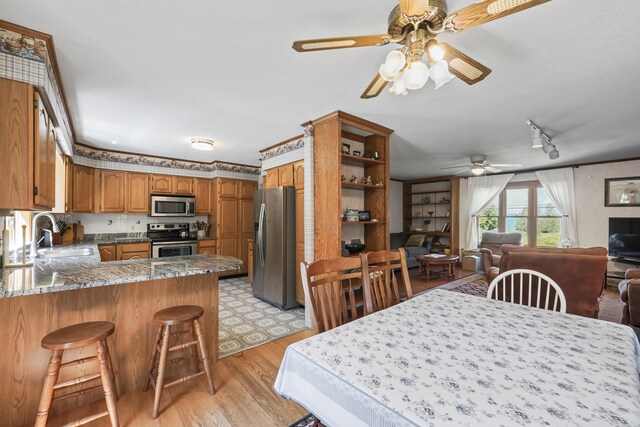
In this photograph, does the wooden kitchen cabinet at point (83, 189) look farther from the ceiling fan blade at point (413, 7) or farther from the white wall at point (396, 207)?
the white wall at point (396, 207)

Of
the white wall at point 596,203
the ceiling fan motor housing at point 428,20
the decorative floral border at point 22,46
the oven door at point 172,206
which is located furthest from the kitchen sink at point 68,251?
the white wall at point 596,203

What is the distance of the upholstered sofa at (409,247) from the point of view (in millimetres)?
6396

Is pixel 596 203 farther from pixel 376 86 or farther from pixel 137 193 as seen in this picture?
pixel 137 193

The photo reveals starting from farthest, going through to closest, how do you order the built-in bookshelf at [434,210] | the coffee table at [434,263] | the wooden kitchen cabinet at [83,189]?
the built-in bookshelf at [434,210] < the coffee table at [434,263] < the wooden kitchen cabinet at [83,189]

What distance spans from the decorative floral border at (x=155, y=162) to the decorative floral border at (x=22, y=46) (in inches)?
117

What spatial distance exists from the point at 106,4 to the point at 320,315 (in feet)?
6.27

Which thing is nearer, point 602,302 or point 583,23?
point 583,23

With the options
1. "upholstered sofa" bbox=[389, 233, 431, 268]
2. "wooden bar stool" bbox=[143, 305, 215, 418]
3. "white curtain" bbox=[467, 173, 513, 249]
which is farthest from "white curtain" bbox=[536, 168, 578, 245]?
"wooden bar stool" bbox=[143, 305, 215, 418]

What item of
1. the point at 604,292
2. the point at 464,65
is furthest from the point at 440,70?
the point at 604,292

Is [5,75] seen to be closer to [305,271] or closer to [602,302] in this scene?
[305,271]

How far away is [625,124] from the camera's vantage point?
3.11 m

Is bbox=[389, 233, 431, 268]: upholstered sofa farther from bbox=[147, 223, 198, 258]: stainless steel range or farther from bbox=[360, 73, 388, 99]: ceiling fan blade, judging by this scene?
bbox=[360, 73, 388, 99]: ceiling fan blade

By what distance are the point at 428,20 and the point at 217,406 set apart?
8.22 ft

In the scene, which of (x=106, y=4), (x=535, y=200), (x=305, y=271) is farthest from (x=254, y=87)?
(x=535, y=200)
